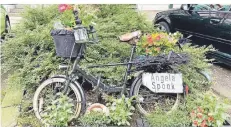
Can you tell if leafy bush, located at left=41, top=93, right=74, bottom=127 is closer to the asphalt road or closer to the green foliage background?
the green foliage background

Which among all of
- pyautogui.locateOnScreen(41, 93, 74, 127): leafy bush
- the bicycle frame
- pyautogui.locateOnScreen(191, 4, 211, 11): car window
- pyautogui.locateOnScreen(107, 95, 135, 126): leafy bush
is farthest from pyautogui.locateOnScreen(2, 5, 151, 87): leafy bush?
pyautogui.locateOnScreen(191, 4, 211, 11): car window

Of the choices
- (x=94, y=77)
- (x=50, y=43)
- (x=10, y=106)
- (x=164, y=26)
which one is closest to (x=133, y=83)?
(x=94, y=77)

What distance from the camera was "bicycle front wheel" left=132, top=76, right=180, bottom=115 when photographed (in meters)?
3.26

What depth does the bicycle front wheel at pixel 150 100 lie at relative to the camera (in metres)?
3.26

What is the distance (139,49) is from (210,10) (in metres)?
2.74

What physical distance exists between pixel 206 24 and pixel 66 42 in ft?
10.7

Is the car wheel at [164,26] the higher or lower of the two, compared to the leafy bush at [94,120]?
higher

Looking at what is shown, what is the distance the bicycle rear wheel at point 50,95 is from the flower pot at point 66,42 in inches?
10.8

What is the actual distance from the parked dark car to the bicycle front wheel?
2.18 meters

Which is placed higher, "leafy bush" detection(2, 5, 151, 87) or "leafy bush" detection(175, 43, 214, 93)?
"leafy bush" detection(2, 5, 151, 87)

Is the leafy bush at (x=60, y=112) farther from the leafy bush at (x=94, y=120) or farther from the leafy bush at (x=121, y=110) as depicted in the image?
the leafy bush at (x=121, y=110)

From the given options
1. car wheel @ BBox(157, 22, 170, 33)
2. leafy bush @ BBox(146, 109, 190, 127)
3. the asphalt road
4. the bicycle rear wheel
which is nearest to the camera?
Result: leafy bush @ BBox(146, 109, 190, 127)

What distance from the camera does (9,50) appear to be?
3.91 m

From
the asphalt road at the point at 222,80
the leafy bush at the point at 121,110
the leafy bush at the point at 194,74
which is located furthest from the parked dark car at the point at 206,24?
the leafy bush at the point at 121,110
